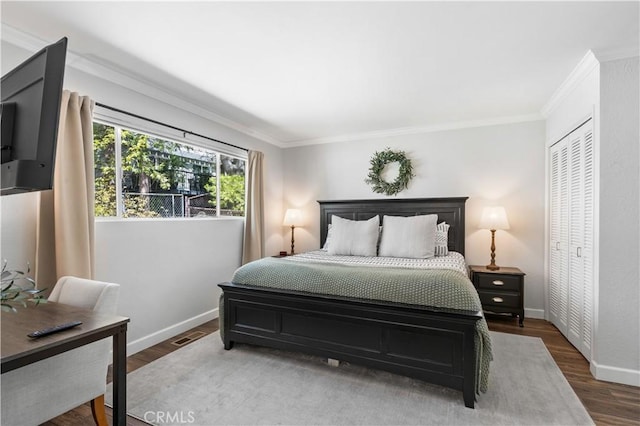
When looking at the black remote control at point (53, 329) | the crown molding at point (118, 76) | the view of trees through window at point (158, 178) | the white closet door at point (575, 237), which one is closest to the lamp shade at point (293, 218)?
the view of trees through window at point (158, 178)

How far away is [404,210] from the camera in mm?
4352

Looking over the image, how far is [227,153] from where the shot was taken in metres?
4.05

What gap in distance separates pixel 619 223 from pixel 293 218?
3.63m

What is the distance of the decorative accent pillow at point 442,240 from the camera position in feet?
12.5

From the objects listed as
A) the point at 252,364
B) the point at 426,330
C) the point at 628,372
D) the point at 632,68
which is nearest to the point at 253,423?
the point at 252,364

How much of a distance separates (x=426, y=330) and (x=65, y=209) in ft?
8.77

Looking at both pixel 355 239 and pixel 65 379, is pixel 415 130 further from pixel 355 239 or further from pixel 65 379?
pixel 65 379

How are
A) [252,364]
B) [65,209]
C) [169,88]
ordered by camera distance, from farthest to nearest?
[169,88] → [252,364] → [65,209]

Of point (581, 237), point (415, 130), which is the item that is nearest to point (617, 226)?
point (581, 237)

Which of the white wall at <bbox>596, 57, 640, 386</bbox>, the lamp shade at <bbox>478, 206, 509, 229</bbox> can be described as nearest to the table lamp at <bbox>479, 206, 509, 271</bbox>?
the lamp shade at <bbox>478, 206, 509, 229</bbox>

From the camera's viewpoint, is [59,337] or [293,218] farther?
[293,218]

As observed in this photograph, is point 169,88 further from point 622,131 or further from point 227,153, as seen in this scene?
point 622,131

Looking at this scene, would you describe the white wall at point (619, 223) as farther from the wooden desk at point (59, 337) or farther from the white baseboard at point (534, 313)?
the wooden desk at point (59, 337)

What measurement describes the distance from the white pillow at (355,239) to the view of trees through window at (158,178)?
4.57 ft
